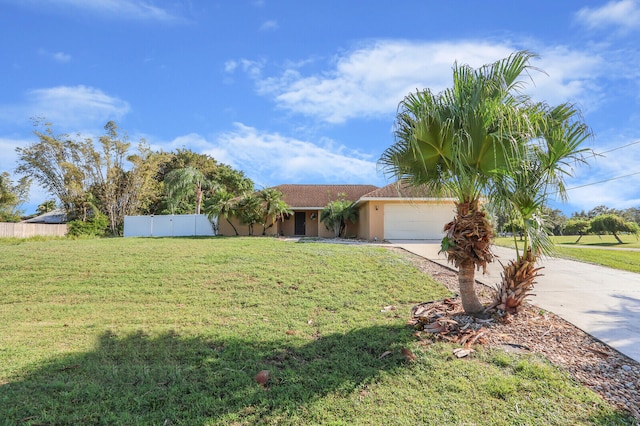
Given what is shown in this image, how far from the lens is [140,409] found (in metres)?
3.17

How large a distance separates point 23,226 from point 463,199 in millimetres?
28914

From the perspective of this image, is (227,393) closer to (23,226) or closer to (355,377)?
(355,377)

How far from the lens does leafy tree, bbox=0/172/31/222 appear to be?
99.0 ft

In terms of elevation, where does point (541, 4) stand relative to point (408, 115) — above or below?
above

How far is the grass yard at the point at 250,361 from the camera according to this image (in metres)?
3.09

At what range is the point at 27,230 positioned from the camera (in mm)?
23547

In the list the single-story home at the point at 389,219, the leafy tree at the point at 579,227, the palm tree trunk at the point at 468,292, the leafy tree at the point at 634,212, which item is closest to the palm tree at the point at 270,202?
the single-story home at the point at 389,219

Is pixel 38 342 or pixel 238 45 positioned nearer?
pixel 38 342

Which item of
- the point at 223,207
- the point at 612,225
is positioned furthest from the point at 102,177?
the point at 612,225

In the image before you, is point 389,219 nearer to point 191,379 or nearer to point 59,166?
point 191,379

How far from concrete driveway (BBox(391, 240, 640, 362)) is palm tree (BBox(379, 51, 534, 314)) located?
0.79m

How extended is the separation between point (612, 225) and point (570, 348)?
34727mm

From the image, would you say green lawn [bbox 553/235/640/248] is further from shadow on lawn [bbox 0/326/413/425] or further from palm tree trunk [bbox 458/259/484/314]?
shadow on lawn [bbox 0/326/413/425]

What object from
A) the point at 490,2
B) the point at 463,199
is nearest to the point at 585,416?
the point at 463,199
